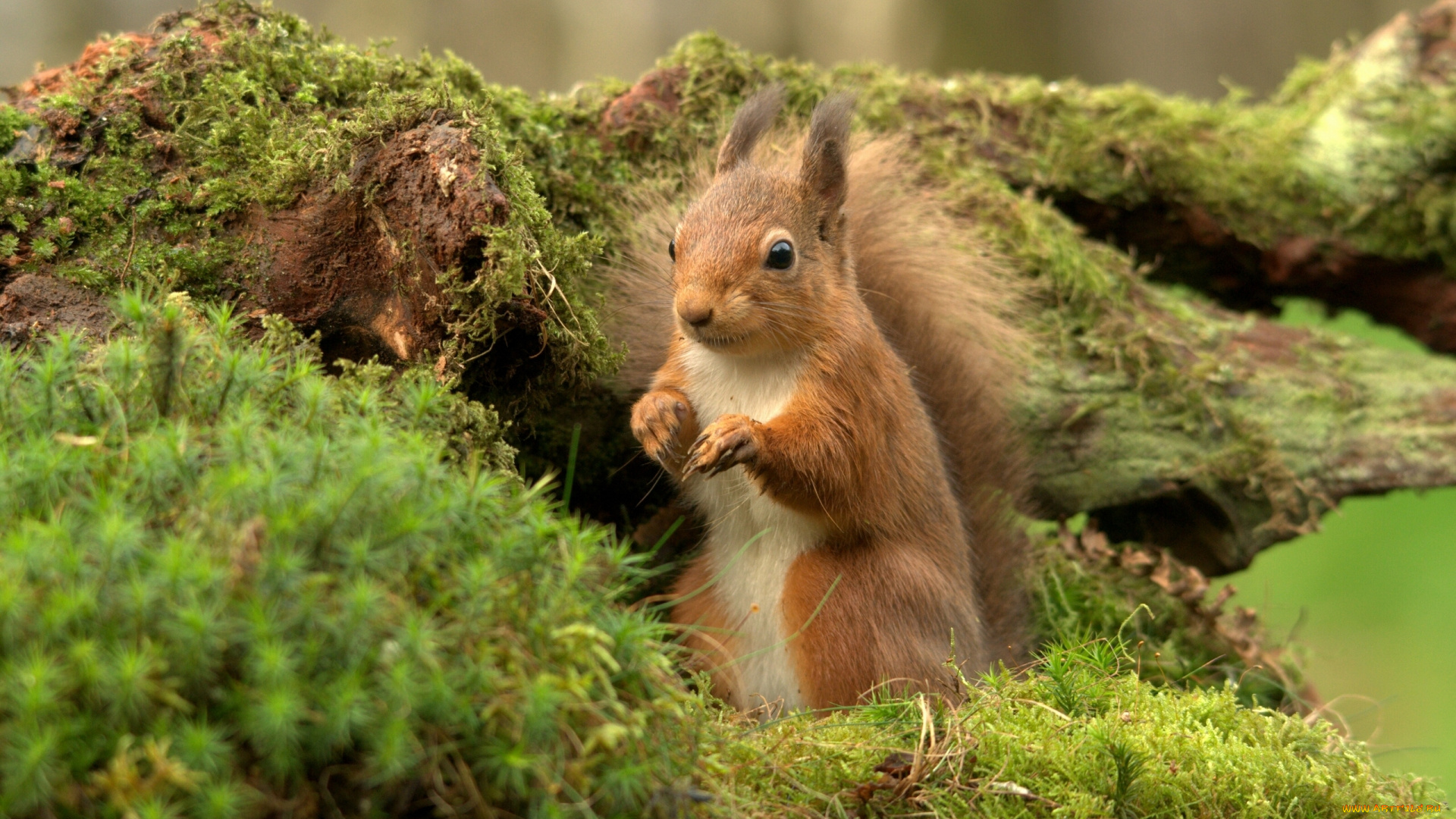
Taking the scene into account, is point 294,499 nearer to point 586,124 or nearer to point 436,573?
point 436,573

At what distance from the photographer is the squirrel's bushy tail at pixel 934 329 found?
148 inches

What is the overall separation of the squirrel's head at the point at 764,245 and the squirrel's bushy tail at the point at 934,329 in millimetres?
322

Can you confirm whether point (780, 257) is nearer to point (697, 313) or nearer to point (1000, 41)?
point (697, 313)

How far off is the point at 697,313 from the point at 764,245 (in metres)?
0.32

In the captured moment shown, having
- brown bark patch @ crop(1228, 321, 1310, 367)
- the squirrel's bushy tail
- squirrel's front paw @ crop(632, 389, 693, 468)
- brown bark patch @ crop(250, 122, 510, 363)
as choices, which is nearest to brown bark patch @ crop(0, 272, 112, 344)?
brown bark patch @ crop(250, 122, 510, 363)

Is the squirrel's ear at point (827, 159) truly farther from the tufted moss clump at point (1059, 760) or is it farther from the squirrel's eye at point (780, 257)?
the tufted moss clump at point (1059, 760)

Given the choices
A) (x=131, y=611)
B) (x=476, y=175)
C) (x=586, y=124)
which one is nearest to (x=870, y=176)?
(x=586, y=124)

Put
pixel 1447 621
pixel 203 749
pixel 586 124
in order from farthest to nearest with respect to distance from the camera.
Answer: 1. pixel 1447 621
2. pixel 586 124
3. pixel 203 749

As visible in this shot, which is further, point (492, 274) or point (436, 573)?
point (492, 274)

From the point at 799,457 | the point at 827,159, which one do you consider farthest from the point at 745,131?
the point at 799,457

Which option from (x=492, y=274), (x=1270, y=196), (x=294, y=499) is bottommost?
(x=294, y=499)

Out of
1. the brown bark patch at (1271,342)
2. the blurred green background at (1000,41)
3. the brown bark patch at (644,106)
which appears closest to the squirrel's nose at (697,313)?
the brown bark patch at (644,106)

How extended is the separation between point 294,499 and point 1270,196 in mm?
4894

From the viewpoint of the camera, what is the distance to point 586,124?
4.17m
